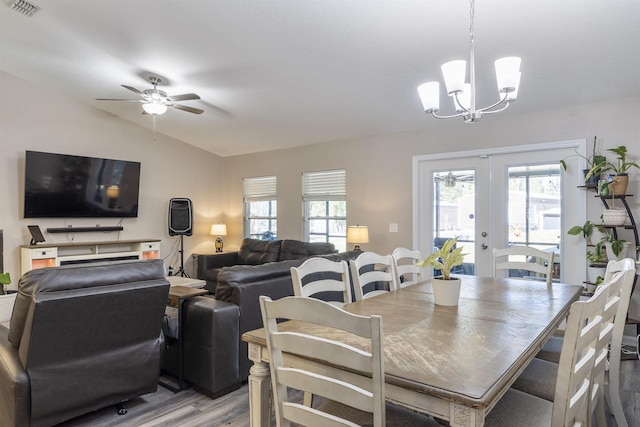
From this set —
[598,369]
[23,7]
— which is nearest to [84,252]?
[23,7]

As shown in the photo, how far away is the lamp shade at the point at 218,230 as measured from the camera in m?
7.00

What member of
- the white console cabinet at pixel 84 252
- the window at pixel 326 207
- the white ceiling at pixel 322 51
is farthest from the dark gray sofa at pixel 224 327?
the white console cabinet at pixel 84 252

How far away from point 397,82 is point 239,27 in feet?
5.39

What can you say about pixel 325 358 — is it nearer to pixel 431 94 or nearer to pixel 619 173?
pixel 431 94

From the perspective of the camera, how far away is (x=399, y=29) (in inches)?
122

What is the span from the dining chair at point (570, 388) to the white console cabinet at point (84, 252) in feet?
18.3

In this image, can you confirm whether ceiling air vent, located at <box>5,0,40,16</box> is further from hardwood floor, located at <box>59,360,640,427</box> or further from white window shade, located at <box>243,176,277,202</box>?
white window shade, located at <box>243,176,277,202</box>

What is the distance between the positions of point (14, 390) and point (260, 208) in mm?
5270

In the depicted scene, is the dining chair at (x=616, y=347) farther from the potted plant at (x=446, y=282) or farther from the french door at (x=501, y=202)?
the french door at (x=501, y=202)

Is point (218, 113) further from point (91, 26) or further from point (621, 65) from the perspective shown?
point (621, 65)

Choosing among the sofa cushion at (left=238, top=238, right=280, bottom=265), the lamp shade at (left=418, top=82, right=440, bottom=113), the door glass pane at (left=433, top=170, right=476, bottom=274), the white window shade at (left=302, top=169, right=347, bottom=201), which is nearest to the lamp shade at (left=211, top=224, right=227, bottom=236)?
the sofa cushion at (left=238, top=238, right=280, bottom=265)

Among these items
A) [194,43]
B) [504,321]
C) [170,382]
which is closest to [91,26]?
[194,43]

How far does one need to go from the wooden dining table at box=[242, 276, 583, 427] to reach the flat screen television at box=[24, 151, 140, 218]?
203 inches

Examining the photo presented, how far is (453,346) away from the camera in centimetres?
139
